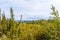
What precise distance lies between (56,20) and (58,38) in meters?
1.11

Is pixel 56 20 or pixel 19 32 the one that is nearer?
pixel 19 32

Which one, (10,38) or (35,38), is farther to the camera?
(35,38)

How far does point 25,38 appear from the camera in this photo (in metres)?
13.2

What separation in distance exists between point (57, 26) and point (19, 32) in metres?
2.31

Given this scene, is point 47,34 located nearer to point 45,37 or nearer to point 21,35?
point 45,37

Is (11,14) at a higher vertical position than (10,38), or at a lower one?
higher

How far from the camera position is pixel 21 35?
13.1 meters

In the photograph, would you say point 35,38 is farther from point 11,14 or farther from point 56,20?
point 11,14

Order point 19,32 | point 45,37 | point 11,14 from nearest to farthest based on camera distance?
point 11,14 < point 19,32 < point 45,37

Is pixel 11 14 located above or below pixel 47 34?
above

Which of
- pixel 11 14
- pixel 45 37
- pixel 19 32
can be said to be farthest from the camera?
pixel 45 37

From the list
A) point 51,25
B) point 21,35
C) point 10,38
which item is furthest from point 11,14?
point 51,25

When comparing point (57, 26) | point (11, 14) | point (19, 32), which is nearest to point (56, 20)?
point (57, 26)

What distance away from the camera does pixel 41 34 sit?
13773 millimetres
